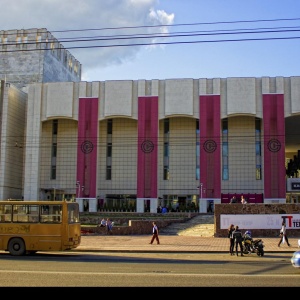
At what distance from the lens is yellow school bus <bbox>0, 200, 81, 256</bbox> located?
20.9 metres

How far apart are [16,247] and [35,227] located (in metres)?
1.34

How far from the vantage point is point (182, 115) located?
6062 cm

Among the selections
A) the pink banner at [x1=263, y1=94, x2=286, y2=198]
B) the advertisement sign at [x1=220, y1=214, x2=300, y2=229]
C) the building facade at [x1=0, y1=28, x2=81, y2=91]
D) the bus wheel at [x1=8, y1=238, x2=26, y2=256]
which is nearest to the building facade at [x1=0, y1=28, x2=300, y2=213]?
the pink banner at [x1=263, y1=94, x2=286, y2=198]

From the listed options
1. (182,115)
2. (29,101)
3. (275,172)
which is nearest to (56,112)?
(29,101)

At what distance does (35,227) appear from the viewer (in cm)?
A: 2109

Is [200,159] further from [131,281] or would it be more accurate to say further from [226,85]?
[131,281]

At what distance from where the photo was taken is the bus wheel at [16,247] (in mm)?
21094

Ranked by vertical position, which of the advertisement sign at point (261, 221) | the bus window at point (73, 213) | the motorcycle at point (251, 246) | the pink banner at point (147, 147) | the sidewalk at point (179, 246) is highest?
the pink banner at point (147, 147)

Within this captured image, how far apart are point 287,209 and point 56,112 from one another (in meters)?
39.2

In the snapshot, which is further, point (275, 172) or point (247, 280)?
point (275, 172)

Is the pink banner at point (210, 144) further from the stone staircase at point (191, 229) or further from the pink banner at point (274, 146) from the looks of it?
the stone staircase at point (191, 229)

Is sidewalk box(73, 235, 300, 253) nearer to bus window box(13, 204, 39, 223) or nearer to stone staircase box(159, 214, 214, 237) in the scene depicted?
bus window box(13, 204, 39, 223)

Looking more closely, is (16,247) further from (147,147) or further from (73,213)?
(147,147)

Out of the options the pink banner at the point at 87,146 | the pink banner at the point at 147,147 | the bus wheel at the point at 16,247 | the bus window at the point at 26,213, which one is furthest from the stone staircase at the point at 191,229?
the pink banner at the point at 87,146
